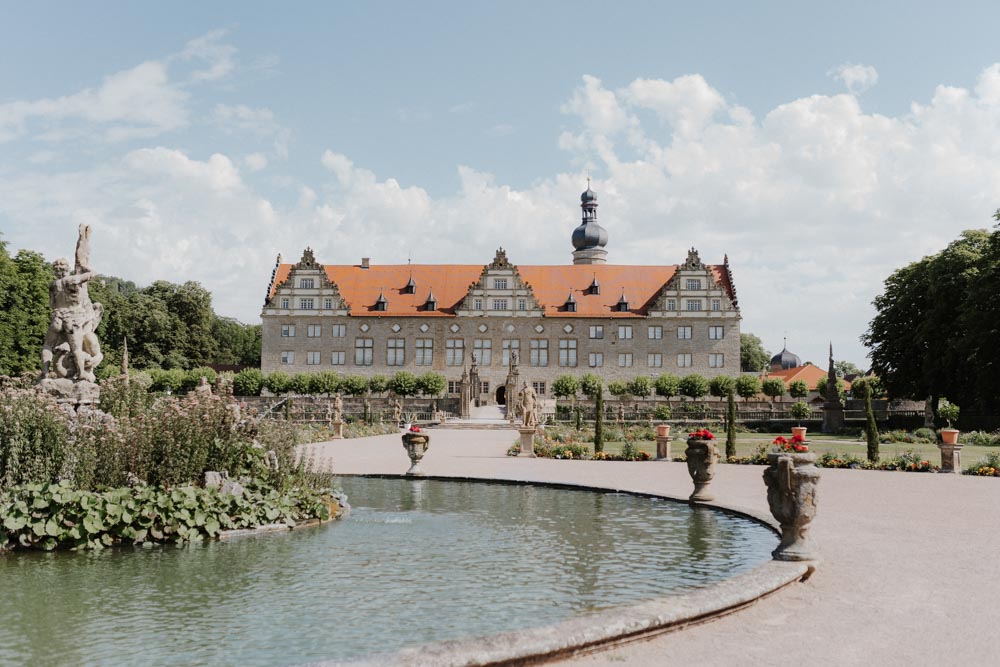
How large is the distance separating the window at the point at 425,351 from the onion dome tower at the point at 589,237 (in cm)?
1952

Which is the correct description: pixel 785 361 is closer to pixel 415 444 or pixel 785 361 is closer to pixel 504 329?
pixel 504 329

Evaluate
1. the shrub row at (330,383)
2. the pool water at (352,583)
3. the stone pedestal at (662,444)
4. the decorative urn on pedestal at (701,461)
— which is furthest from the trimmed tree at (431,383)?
the pool water at (352,583)

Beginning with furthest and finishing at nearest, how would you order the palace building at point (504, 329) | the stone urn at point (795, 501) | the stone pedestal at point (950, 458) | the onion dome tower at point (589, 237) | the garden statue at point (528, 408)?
1. the onion dome tower at point (589, 237)
2. the palace building at point (504, 329)
3. the garden statue at point (528, 408)
4. the stone pedestal at point (950, 458)
5. the stone urn at point (795, 501)

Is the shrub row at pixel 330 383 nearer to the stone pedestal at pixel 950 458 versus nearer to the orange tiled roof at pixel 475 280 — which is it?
the orange tiled roof at pixel 475 280

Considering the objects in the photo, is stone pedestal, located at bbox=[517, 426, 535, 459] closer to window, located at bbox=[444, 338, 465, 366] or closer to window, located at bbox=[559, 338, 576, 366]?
window, located at bbox=[559, 338, 576, 366]

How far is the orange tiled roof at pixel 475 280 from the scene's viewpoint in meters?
59.1

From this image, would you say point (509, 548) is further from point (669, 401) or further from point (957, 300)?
point (669, 401)

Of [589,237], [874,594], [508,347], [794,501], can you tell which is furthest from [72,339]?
[589,237]

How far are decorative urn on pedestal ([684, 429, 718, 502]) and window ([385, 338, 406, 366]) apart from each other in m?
47.1

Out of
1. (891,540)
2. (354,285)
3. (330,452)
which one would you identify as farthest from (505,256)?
(891,540)

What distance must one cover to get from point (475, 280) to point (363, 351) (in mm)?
9743

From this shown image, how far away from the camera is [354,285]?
61.3 m

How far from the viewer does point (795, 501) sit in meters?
7.58

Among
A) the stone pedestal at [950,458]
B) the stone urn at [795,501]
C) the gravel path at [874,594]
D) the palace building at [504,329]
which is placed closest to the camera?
the gravel path at [874,594]
